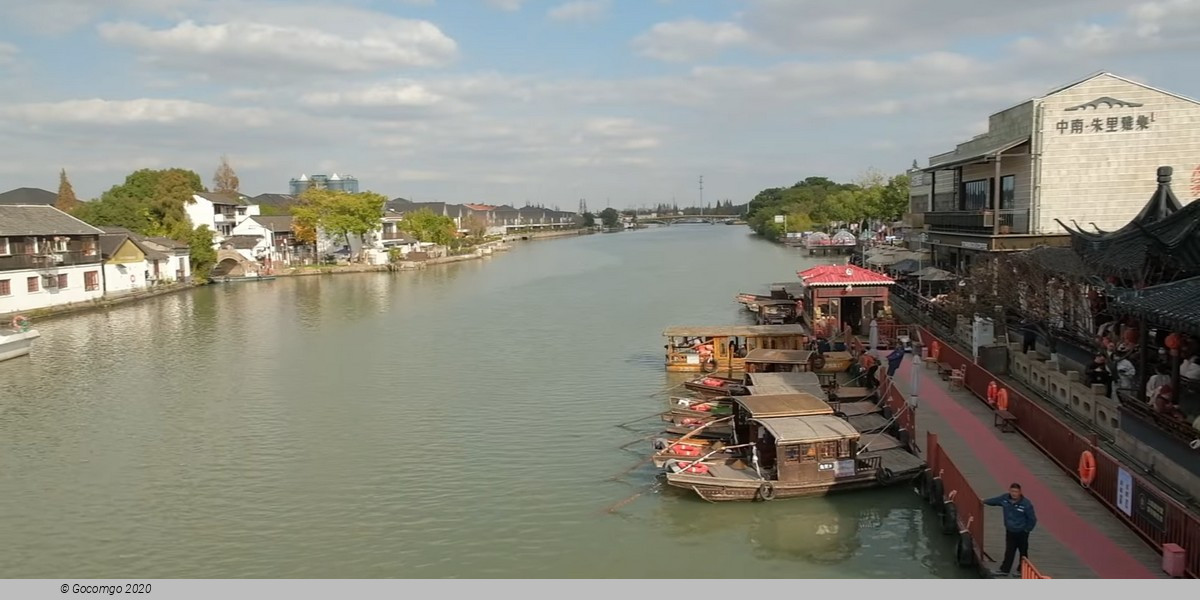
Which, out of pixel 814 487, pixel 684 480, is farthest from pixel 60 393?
pixel 814 487

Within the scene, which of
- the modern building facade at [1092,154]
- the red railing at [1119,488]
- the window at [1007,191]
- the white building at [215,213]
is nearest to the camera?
the red railing at [1119,488]

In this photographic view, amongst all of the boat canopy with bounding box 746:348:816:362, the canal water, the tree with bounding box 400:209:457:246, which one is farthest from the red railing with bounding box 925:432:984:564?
the tree with bounding box 400:209:457:246

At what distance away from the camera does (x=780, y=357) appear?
25.2 m

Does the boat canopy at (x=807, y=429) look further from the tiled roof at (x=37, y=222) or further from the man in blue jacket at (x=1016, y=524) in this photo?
the tiled roof at (x=37, y=222)

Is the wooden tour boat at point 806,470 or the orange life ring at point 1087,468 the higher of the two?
the orange life ring at point 1087,468

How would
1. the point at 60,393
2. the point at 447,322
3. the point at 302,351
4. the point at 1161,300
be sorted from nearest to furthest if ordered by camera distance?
the point at 1161,300 < the point at 60,393 < the point at 302,351 < the point at 447,322

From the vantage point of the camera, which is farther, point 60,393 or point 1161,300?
point 60,393

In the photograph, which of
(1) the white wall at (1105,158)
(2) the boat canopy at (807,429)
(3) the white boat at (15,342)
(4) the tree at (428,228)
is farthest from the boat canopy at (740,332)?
(4) the tree at (428,228)

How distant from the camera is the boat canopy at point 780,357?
2480cm

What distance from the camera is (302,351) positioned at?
36094 mm

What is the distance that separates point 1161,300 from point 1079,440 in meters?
2.76

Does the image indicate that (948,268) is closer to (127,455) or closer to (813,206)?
(127,455)

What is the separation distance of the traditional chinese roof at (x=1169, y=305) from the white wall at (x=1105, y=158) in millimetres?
19809

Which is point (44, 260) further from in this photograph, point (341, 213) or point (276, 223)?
point (276, 223)
